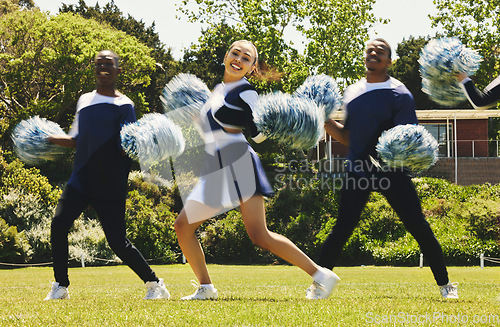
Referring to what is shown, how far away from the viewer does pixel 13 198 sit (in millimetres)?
21953

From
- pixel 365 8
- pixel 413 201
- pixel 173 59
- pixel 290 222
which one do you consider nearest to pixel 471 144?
pixel 365 8

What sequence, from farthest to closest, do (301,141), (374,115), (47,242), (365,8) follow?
(365,8) → (47,242) → (374,115) → (301,141)

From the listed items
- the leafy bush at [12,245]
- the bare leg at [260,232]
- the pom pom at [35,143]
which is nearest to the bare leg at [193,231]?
the bare leg at [260,232]

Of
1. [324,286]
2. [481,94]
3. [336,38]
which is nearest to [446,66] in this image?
[481,94]

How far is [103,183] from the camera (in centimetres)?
557

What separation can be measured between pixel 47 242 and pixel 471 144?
2354 centimetres

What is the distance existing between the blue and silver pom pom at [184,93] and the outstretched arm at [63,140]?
92 centimetres

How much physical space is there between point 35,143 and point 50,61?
27.4m

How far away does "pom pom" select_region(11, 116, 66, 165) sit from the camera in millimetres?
5855

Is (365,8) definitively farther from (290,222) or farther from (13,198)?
(13,198)

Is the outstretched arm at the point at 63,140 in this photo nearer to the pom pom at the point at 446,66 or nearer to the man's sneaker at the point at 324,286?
the man's sneaker at the point at 324,286

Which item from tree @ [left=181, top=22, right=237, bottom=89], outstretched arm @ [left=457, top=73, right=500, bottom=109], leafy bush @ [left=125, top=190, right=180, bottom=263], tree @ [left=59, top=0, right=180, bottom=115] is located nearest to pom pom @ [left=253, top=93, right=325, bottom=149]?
outstretched arm @ [left=457, top=73, right=500, bottom=109]

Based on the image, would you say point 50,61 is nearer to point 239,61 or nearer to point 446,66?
point 239,61

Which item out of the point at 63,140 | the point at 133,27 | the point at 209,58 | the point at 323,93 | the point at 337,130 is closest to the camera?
the point at 323,93
